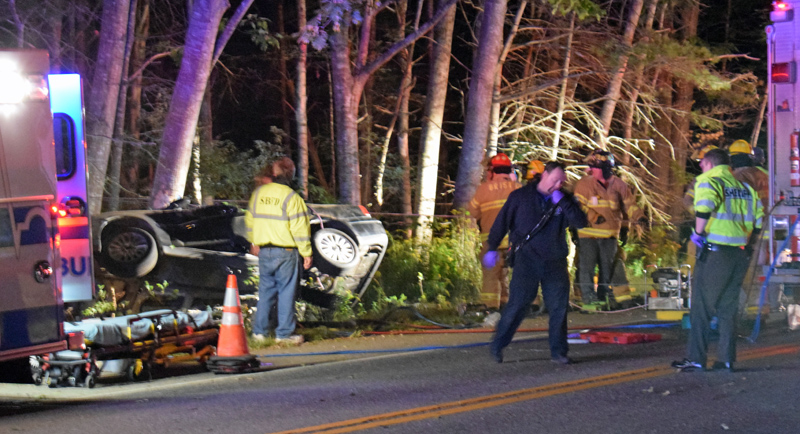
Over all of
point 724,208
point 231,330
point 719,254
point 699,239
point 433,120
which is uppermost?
point 433,120

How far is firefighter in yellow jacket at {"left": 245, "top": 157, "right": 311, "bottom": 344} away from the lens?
9.33 m

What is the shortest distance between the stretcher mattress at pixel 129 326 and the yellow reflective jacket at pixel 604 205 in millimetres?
5372

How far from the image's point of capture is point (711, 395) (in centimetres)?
662

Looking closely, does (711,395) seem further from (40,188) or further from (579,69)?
(579,69)

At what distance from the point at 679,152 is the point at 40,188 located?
1914cm

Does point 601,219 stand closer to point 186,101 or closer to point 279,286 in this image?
point 279,286

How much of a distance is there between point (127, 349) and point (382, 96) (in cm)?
1457

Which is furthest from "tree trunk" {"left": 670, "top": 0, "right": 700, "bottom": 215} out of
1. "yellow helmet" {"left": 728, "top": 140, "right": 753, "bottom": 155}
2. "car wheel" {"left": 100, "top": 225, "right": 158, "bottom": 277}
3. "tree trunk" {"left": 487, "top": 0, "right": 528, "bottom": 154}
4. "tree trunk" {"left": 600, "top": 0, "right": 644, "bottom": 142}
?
"car wheel" {"left": 100, "top": 225, "right": 158, "bottom": 277}

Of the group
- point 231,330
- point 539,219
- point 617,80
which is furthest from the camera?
point 617,80

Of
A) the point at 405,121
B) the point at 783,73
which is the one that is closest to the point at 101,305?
the point at 783,73

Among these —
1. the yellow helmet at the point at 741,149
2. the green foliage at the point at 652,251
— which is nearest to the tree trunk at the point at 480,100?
the green foliage at the point at 652,251

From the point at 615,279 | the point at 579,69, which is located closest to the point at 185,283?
the point at 615,279

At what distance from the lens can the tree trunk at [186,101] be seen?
12.1 metres

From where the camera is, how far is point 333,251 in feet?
37.3
